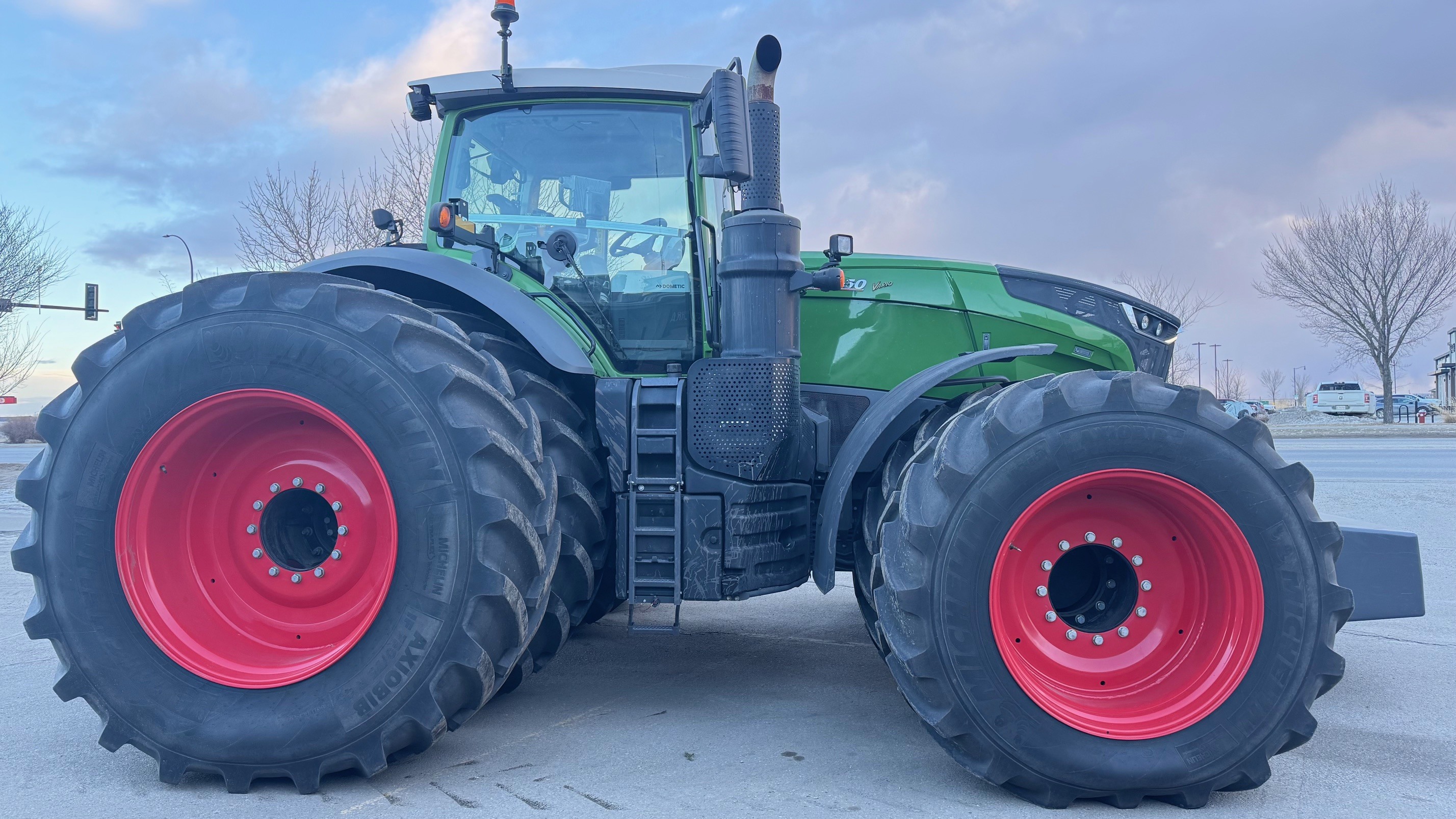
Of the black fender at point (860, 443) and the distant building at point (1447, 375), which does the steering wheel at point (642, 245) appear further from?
the distant building at point (1447, 375)

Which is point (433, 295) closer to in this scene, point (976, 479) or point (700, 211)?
point (700, 211)

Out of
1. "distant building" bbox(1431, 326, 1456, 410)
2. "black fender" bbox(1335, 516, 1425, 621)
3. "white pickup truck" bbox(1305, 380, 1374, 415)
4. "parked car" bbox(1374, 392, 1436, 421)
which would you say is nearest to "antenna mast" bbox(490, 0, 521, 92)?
"black fender" bbox(1335, 516, 1425, 621)

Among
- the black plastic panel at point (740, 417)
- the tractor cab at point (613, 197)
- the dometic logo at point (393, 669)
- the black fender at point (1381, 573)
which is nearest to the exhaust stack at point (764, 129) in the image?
the tractor cab at point (613, 197)

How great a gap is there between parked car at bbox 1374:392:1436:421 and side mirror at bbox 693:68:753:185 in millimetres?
47196

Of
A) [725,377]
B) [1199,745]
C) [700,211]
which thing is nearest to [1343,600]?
[1199,745]

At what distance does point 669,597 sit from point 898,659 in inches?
36.9

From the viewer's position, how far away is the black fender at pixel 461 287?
11.9 ft

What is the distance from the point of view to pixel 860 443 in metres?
3.54

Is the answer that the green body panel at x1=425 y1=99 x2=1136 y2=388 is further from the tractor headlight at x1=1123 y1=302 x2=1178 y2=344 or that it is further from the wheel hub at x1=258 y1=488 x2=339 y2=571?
the wheel hub at x1=258 y1=488 x2=339 y2=571

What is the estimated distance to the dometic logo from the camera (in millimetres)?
2945

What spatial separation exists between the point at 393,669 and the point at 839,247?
222 cm

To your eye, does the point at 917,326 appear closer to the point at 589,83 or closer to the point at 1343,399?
the point at 589,83

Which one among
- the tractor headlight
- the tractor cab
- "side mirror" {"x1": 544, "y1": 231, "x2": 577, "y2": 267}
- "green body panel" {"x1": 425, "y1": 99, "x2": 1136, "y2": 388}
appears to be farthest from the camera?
the tractor headlight

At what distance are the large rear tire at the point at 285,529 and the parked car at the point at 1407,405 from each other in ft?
158
